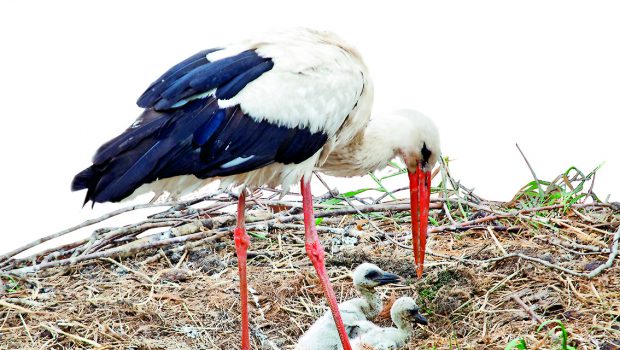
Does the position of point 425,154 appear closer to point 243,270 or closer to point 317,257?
point 317,257

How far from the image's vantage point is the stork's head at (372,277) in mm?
6590

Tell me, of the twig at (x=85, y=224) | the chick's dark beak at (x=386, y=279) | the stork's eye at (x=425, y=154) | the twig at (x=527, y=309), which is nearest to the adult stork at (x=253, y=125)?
the stork's eye at (x=425, y=154)

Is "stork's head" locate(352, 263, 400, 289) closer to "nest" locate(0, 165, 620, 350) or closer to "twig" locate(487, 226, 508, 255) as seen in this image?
"nest" locate(0, 165, 620, 350)

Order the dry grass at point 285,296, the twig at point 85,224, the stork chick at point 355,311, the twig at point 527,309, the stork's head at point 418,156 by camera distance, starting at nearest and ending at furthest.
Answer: the twig at point 527,309, the dry grass at point 285,296, the stork chick at point 355,311, the stork's head at point 418,156, the twig at point 85,224

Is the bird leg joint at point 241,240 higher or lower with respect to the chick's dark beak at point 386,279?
higher

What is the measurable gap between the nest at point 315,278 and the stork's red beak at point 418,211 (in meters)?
0.13

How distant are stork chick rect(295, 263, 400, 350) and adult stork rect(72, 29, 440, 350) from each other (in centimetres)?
12

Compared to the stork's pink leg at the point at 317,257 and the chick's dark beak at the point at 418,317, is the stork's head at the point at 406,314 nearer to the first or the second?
the chick's dark beak at the point at 418,317

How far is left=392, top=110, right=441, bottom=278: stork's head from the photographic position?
6.70 metres

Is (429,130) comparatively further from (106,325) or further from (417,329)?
(106,325)

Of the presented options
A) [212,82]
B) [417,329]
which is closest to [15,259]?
[212,82]

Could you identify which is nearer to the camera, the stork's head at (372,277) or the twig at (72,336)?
the twig at (72,336)

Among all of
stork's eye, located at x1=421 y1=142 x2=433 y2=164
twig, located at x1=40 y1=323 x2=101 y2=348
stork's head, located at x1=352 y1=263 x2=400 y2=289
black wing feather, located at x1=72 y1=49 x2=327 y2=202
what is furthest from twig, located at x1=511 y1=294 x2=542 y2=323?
twig, located at x1=40 y1=323 x2=101 y2=348

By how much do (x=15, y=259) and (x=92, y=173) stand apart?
70.1 inches
